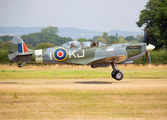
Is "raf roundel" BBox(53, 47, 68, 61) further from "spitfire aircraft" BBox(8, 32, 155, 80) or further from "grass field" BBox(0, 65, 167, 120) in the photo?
"grass field" BBox(0, 65, 167, 120)

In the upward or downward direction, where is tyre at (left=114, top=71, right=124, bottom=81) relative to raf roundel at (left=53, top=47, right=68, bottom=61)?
downward

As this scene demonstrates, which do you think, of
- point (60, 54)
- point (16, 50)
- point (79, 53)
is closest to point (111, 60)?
point (79, 53)

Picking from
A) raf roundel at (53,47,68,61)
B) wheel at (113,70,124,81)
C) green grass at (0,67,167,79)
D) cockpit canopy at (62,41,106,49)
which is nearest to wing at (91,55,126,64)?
wheel at (113,70,124,81)

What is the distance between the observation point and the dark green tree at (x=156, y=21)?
40297mm

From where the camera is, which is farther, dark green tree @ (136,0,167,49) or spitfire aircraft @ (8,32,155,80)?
dark green tree @ (136,0,167,49)

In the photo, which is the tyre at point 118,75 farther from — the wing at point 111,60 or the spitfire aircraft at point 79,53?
the wing at point 111,60

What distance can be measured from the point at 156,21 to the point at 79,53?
32.0 metres

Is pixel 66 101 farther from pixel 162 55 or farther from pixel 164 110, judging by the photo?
pixel 162 55

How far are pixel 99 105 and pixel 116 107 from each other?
609mm

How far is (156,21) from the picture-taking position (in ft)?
137

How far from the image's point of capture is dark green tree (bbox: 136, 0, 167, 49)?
40297 mm

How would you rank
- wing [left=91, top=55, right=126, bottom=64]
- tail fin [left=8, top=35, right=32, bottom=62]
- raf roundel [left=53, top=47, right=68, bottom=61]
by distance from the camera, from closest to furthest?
wing [left=91, top=55, right=126, bottom=64] → raf roundel [left=53, top=47, right=68, bottom=61] → tail fin [left=8, top=35, right=32, bottom=62]

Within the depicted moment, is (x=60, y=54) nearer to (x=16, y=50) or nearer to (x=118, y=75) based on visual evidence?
(x=16, y=50)

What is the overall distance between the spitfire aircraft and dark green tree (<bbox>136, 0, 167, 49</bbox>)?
1100 inches
